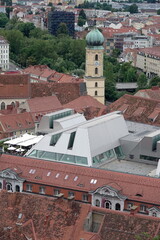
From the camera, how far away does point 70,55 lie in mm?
179000

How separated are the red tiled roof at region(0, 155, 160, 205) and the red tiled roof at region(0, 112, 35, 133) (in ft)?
67.3

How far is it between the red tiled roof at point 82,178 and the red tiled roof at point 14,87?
117 feet

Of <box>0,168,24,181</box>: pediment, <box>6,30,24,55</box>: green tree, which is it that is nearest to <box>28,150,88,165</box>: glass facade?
<box>0,168,24,181</box>: pediment

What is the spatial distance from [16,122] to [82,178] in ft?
94.4

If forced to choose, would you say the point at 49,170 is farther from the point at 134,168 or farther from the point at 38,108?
the point at 38,108

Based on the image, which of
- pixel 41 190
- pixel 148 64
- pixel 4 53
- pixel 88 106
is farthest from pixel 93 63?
pixel 148 64

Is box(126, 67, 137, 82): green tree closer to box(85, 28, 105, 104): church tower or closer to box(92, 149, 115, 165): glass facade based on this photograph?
box(85, 28, 105, 104): church tower

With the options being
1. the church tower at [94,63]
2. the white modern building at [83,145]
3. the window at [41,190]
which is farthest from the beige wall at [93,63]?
the window at [41,190]

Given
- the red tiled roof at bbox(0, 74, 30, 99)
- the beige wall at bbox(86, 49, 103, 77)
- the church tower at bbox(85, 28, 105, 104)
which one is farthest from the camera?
the church tower at bbox(85, 28, 105, 104)

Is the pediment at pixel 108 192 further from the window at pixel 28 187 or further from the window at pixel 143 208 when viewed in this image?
the window at pixel 28 187

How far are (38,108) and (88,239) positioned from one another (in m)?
49.9

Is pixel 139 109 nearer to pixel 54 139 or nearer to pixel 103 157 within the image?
pixel 103 157

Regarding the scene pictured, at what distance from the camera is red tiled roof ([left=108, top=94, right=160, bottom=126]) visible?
92.8m

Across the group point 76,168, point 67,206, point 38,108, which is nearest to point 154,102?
point 38,108
